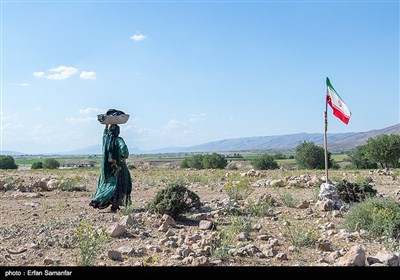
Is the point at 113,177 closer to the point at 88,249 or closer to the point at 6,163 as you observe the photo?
the point at 88,249

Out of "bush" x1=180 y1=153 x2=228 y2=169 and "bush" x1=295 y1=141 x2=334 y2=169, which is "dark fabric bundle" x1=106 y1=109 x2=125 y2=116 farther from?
"bush" x1=180 y1=153 x2=228 y2=169

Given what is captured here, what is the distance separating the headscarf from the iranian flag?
6257mm

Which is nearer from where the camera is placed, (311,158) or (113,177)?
(113,177)

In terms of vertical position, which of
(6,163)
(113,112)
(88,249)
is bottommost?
(88,249)

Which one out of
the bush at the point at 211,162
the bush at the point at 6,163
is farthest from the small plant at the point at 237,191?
the bush at the point at 6,163

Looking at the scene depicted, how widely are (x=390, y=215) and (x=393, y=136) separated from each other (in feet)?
102

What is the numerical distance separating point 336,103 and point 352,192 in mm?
2622

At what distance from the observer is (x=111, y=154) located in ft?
36.9

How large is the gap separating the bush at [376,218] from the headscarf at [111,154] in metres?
5.81

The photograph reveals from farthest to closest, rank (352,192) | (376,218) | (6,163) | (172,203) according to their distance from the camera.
A: (6,163)
(352,192)
(172,203)
(376,218)

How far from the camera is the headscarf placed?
1126 cm

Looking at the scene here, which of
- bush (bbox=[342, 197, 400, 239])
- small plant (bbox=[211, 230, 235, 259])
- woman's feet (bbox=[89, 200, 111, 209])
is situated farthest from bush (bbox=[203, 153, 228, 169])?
small plant (bbox=[211, 230, 235, 259])

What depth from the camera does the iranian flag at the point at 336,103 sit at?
12461 millimetres

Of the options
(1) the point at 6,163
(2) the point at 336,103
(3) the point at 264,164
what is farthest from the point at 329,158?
(1) the point at 6,163
